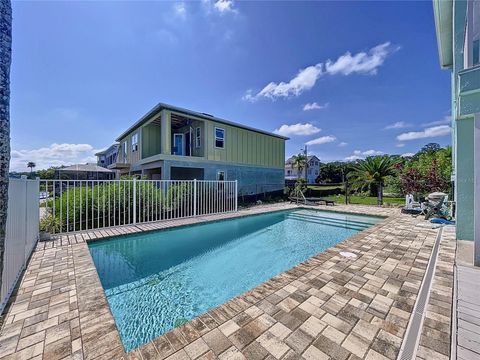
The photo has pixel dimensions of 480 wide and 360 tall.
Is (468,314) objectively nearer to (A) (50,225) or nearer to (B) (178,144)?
(A) (50,225)

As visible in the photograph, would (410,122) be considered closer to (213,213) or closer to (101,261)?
(213,213)

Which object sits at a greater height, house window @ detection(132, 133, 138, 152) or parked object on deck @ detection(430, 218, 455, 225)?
house window @ detection(132, 133, 138, 152)

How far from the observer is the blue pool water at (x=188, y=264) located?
314 centimetres

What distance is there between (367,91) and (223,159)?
434 inches

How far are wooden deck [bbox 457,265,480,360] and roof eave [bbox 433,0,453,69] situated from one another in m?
7.68

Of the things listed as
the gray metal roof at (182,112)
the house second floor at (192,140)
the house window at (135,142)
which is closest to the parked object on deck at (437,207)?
the house second floor at (192,140)

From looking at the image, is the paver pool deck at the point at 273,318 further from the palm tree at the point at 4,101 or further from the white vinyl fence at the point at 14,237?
the palm tree at the point at 4,101

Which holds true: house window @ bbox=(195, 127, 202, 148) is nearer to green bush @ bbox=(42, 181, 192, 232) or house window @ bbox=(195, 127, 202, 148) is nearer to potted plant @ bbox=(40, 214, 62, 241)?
green bush @ bbox=(42, 181, 192, 232)

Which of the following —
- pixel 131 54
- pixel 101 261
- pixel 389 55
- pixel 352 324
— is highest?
pixel 389 55

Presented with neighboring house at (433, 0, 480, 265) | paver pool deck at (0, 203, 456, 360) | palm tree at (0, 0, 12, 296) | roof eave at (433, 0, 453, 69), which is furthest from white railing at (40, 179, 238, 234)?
roof eave at (433, 0, 453, 69)

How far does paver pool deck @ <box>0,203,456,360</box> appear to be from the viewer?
1.90 m

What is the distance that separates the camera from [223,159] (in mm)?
14570

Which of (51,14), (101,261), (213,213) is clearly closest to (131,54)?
(51,14)

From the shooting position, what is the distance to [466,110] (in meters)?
3.86
